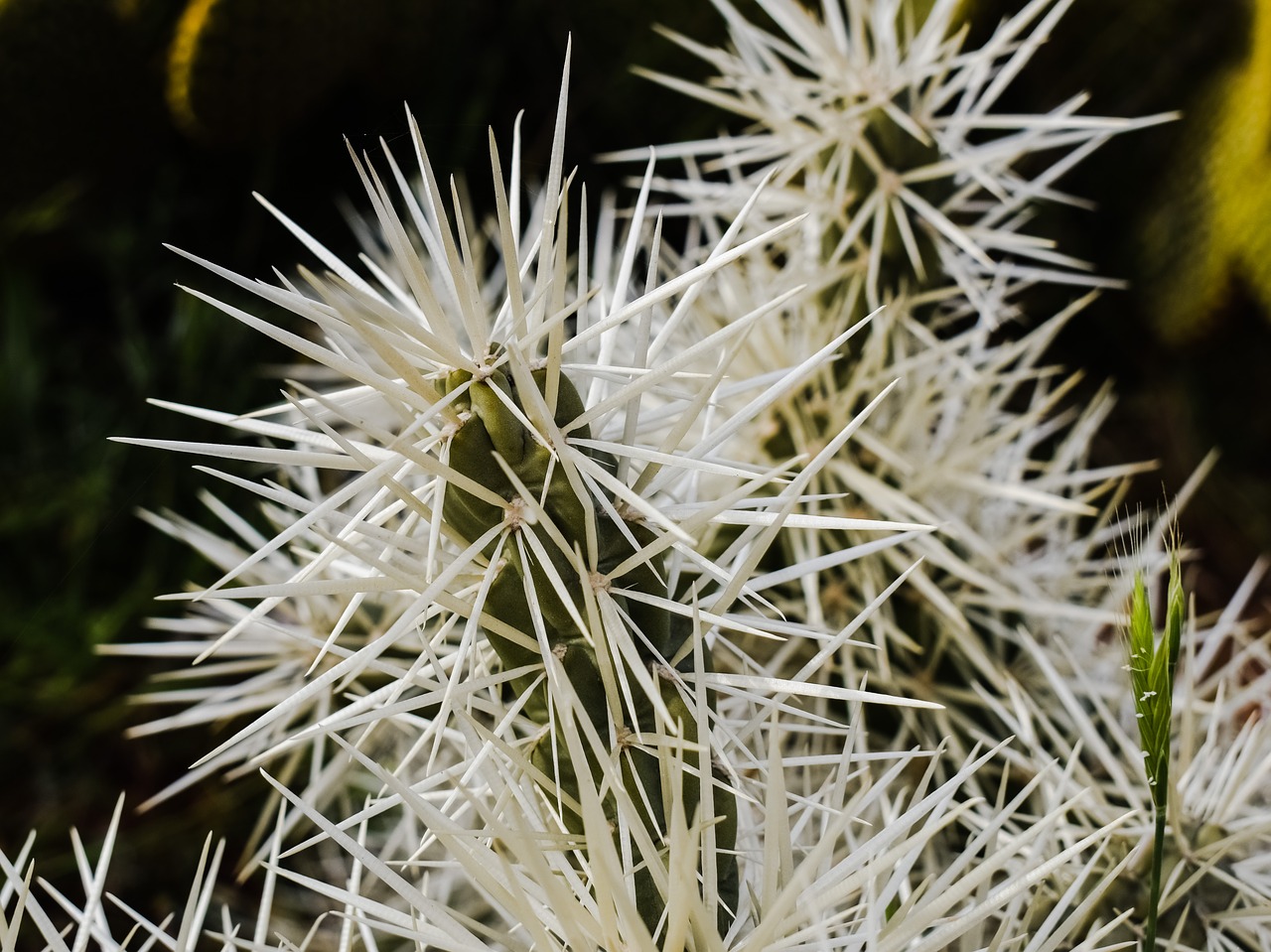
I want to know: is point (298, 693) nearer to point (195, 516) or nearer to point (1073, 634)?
point (1073, 634)

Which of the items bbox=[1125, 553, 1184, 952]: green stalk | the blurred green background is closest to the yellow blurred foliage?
the blurred green background

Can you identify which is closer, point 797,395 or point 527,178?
point 797,395

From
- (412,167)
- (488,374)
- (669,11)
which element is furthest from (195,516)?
(488,374)

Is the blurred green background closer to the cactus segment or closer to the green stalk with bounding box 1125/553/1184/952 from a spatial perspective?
the cactus segment

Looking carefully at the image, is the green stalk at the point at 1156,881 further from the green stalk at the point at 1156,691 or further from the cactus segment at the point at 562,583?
the cactus segment at the point at 562,583

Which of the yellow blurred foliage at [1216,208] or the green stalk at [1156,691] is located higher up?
the yellow blurred foliage at [1216,208]

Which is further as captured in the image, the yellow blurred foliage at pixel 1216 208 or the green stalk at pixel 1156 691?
the yellow blurred foliage at pixel 1216 208

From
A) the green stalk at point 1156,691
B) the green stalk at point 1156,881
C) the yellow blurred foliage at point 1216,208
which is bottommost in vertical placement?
the green stalk at point 1156,881

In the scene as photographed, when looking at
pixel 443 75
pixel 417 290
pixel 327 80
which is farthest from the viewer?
pixel 443 75

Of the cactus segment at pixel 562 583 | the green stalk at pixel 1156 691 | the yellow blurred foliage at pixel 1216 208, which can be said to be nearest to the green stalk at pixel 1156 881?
the green stalk at pixel 1156 691
